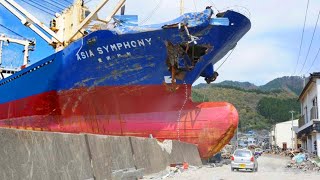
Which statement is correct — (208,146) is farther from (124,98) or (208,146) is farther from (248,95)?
(248,95)

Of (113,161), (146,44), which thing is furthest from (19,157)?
(146,44)

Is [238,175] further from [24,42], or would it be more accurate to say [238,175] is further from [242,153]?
[24,42]

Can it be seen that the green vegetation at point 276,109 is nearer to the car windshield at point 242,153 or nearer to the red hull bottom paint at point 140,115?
the car windshield at point 242,153

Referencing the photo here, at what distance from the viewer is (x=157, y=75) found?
57.3ft

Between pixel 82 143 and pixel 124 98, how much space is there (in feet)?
33.0

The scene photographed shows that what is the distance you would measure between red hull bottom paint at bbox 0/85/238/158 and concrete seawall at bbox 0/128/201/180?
17.4 ft

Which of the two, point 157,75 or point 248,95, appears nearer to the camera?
point 157,75

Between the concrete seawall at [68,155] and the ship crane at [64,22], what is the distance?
1066 cm

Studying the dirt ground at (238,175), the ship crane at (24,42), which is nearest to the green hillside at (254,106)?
the ship crane at (24,42)

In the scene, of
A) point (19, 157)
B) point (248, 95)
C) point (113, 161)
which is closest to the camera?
point (19, 157)

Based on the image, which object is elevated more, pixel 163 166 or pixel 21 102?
pixel 21 102

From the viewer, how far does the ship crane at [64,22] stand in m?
20.3

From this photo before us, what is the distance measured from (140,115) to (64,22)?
826 centimetres

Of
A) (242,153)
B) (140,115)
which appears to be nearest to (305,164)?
(242,153)
